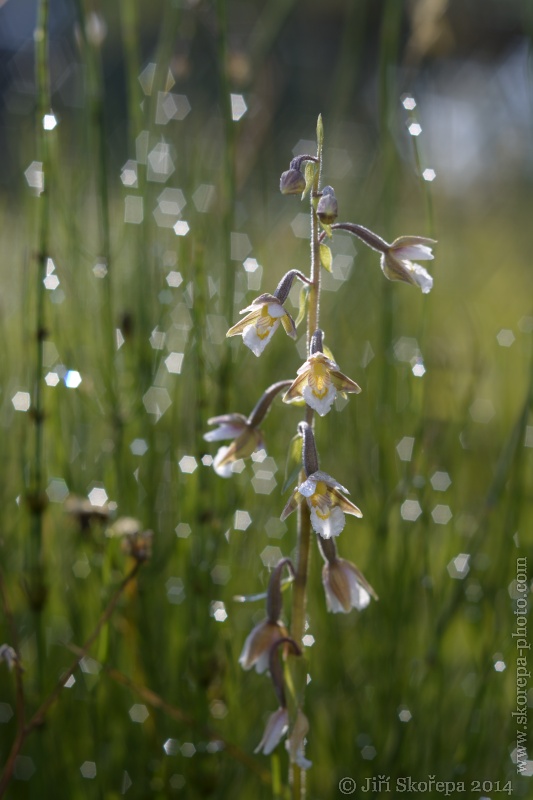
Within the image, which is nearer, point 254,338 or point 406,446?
point 254,338

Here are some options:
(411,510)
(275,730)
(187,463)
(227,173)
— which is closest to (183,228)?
(227,173)

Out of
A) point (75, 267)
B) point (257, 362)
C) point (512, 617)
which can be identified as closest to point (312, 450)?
point (512, 617)

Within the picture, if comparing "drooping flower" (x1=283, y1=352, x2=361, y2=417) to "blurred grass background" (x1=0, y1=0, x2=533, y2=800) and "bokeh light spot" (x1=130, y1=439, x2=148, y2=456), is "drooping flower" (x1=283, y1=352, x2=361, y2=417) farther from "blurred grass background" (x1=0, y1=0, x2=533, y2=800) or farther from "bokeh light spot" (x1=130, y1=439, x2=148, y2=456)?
"bokeh light spot" (x1=130, y1=439, x2=148, y2=456)

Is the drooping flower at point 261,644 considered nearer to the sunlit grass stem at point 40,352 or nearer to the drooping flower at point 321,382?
the drooping flower at point 321,382

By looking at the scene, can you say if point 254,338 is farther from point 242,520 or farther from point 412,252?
point 242,520

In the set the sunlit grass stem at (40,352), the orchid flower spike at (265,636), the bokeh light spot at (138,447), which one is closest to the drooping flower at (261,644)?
the orchid flower spike at (265,636)

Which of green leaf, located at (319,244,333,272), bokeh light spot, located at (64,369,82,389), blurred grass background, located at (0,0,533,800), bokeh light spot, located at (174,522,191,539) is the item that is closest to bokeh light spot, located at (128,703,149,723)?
blurred grass background, located at (0,0,533,800)

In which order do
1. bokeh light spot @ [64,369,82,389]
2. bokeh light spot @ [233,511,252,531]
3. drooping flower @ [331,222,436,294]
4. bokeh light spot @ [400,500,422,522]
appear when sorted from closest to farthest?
drooping flower @ [331,222,436,294]
bokeh light spot @ [64,369,82,389]
bokeh light spot @ [233,511,252,531]
bokeh light spot @ [400,500,422,522]
